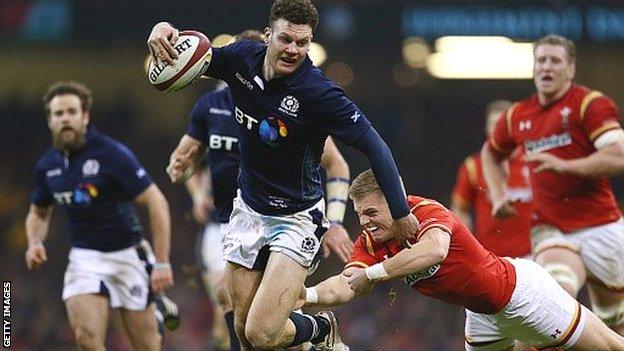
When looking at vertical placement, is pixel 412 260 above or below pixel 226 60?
below

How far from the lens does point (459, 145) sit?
2025 centimetres

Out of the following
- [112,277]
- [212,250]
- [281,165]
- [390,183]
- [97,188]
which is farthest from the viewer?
[212,250]

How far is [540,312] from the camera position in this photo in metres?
7.25

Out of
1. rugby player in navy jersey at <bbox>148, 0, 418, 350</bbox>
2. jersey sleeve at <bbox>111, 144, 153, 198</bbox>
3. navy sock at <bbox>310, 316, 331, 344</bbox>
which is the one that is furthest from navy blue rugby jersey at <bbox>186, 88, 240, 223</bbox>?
navy sock at <bbox>310, 316, 331, 344</bbox>

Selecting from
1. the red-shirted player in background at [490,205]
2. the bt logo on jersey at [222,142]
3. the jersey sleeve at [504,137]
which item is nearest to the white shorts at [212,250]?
the red-shirted player in background at [490,205]

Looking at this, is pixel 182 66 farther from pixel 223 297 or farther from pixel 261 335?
pixel 223 297

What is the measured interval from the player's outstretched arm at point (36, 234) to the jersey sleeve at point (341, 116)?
3.20 meters

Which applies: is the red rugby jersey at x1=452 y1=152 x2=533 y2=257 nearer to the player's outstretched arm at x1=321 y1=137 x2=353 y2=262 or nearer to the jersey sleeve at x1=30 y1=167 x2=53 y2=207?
the player's outstretched arm at x1=321 y1=137 x2=353 y2=262

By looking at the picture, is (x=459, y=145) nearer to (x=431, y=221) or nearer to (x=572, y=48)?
(x=572, y=48)

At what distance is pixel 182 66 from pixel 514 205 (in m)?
4.63

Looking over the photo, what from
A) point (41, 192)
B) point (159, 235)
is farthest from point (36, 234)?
point (159, 235)

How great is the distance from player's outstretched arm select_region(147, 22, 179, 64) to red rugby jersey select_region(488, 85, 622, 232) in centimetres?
324

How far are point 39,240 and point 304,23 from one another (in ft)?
11.2

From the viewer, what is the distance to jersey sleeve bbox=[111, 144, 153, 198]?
9.20m
